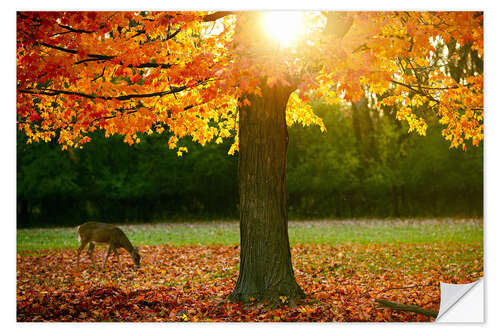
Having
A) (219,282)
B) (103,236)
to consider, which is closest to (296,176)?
(103,236)

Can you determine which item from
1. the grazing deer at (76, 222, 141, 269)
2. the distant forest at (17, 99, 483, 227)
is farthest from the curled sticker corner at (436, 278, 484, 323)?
the distant forest at (17, 99, 483, 227)

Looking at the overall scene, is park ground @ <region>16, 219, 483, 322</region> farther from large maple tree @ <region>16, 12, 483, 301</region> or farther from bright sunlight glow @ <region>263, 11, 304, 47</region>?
bright sunlight glow @ <region>263, 11, 304, 47</region>

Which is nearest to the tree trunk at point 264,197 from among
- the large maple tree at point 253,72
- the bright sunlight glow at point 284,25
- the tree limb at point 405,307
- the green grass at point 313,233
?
the large maple tree at point 253,72

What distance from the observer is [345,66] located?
487 cm

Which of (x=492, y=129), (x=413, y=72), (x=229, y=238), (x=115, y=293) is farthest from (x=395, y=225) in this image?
(x=115, y=293)

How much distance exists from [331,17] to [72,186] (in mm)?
12469

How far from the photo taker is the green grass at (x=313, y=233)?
12673 millimetres

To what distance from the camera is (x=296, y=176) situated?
17703 millimetres

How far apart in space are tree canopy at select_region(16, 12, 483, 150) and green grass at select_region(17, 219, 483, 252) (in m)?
4.92

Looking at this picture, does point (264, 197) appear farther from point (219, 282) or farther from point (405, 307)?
point (219, 282)

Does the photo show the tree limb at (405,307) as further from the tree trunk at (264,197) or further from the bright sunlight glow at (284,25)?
the bright sunlight glow at (284,25)

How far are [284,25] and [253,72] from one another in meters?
1.00

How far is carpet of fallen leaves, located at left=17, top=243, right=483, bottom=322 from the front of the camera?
243 inches
